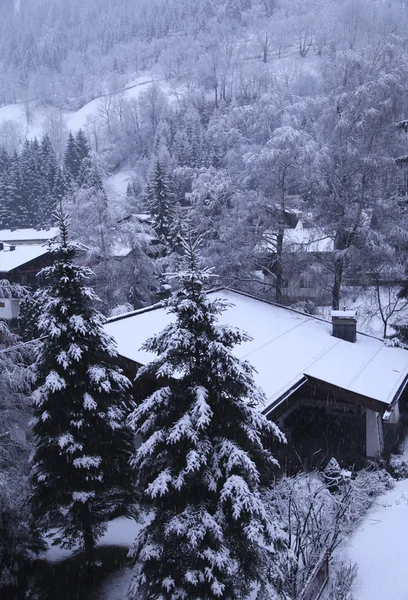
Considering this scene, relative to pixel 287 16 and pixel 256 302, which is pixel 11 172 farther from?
pixel 287 16

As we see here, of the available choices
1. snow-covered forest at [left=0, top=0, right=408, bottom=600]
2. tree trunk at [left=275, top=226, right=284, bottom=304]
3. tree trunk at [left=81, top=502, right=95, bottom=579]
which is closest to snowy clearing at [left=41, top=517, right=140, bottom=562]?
snow-covered forest at [left=0, top=0, right=408, bottom=600]

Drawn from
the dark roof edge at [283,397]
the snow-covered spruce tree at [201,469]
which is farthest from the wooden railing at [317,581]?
the dark roof edge at [283,397]

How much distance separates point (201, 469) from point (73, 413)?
3510 mm

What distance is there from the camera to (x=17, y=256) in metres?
Result: 36.4

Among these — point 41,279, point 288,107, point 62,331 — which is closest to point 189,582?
point 62,331

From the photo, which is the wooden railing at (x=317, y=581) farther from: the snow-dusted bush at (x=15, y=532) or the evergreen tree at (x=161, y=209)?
the evergreen tree at (x=161, y=209)

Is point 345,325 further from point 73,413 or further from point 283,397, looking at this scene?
point 73,413

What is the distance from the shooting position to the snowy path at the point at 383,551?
9.73 m

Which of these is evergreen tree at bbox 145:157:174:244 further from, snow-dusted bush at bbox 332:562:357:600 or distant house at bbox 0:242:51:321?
snow-dusted bush at bbox 332:562:357:600

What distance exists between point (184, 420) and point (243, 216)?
61.2ft

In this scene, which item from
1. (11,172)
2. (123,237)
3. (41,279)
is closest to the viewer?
(123,237)

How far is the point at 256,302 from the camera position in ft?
68.4

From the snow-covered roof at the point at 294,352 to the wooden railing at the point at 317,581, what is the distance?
3668 mm

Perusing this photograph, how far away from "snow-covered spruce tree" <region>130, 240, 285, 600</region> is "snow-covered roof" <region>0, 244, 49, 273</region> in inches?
1182
